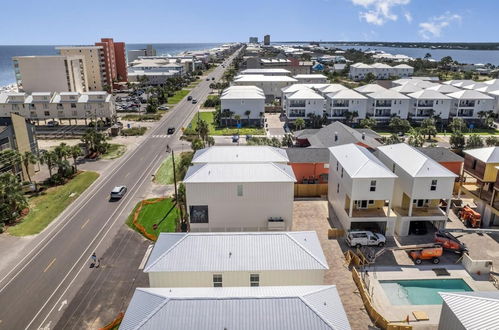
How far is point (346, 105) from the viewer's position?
9006cm

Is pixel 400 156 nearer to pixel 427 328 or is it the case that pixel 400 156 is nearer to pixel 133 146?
pixel 427 328

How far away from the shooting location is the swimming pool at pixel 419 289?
29.4 m

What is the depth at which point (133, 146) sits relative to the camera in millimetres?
74250

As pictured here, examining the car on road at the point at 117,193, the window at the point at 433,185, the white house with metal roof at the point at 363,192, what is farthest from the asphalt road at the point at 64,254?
the window at the point at 433,185

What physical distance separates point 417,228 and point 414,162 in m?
7.17

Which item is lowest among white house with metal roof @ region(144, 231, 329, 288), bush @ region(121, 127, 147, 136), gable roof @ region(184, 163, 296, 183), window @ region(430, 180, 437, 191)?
bush @ region(121, 127, 147, 136)

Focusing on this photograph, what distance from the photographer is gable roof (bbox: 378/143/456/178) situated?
1468 inches

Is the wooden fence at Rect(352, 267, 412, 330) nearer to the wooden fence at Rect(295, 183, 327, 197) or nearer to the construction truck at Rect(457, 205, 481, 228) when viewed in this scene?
the construction truck at Rect(457, 205, 481, 228)

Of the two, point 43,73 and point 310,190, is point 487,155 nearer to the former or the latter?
point 310,190

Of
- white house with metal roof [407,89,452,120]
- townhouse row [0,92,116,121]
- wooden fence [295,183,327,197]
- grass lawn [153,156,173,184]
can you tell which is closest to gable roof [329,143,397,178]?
wooden fence [295,183,327,197]

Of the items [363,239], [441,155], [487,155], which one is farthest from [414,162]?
[441,155]

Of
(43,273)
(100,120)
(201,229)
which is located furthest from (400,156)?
(100,120)

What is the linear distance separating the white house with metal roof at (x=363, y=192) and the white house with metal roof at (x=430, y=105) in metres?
57.5

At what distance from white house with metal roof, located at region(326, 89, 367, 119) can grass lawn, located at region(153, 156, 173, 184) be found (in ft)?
151
